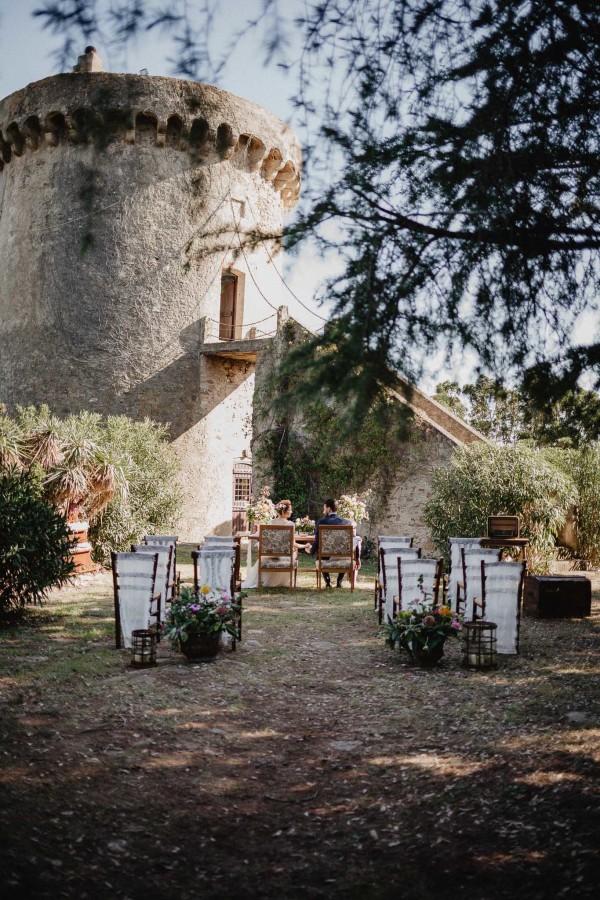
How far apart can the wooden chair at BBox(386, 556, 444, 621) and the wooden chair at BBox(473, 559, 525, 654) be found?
1.53 feet

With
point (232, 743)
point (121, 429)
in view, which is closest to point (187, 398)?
point (121, 429)

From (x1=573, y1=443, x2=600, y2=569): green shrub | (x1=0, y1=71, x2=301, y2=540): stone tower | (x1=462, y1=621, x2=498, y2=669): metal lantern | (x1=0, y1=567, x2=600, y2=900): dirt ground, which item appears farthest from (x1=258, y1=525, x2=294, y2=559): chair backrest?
(x1=0, y1=71, x2=301, y2=540): stone tower

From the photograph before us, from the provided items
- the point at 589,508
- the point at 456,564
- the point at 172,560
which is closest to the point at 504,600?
the point at 456,564

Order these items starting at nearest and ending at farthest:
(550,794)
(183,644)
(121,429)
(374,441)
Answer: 1. (550,794)
2. (183,644)
3. (121,429)
4. (374,441)

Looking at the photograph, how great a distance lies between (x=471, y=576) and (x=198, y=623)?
8.03 ft

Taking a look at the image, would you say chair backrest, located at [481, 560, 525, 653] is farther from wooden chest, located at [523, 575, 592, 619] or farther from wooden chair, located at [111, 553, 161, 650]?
wooden chair, located at [111, 553, 161, 650]

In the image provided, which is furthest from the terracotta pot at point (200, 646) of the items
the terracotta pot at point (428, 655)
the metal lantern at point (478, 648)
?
the metal lantern at point (478, 648)

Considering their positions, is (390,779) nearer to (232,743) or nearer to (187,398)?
(232,743)

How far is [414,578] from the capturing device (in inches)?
248

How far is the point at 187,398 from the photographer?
17.3 meters

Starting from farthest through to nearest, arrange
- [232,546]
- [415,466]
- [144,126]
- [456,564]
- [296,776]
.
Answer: [144,126], [415,466], [456,564], [232,546], [296,776]

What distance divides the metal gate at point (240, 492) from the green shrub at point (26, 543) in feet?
37.4

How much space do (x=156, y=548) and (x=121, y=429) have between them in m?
6.43

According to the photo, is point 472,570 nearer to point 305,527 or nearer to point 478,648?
point 478,648
